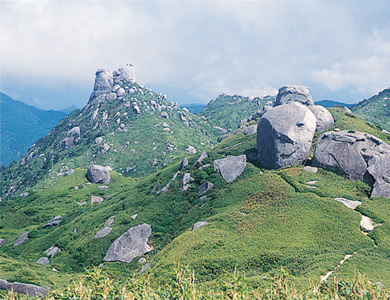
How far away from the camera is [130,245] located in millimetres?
47031

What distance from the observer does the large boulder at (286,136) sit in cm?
5425

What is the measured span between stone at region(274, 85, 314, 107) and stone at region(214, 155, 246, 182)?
7558 centimetres

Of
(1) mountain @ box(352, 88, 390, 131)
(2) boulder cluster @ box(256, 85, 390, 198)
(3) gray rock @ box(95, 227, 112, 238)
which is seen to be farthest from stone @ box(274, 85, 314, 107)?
(3) gray rock @ box(95, 227, 112, 238)

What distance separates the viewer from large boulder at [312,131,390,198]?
46438mm

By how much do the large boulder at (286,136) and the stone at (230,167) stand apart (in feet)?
19.0

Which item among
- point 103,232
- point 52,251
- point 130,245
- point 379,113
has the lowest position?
point 52,251

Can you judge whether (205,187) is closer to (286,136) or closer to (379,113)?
(286,136)

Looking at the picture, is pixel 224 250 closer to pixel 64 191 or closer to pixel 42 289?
pixel 42 289

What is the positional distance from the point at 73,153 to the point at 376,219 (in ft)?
611

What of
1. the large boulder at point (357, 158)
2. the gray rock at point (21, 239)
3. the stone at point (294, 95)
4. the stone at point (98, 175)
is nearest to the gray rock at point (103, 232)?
the gray rock at point (21, 239)

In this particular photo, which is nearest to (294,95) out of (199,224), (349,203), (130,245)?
(349,203)

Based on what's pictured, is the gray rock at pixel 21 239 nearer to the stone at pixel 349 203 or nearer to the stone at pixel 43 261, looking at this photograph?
the stone at pixel 43 261

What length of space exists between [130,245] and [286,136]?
1412 inches

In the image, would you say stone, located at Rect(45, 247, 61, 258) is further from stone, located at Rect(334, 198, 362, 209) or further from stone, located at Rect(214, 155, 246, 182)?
stone, located at Rect(334, 198, 362, 209)
